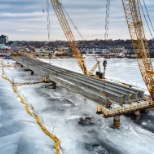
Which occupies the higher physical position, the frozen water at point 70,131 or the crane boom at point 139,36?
the crane boom at point 139,36

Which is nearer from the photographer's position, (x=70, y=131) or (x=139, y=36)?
(x=70, y=131)

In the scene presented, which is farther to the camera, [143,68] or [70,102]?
[143,68]

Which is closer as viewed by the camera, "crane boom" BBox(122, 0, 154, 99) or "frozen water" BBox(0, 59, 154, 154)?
"frozen water" BBox(0, 59, 154, 154)

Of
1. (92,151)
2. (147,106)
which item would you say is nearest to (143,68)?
(147,106)

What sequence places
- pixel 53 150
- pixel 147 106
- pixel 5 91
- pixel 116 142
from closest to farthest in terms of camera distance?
1. pixel 53 150
2. pixel 116 142
3. pixel 147 106
4. pixel 5 91

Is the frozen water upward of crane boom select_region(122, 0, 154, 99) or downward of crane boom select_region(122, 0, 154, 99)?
downward

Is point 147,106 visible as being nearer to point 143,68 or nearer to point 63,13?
point 143,68

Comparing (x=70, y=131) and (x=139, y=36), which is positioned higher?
(x=139, y=36)

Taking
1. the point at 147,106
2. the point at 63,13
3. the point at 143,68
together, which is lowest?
the point at 147,106

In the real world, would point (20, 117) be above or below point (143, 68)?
below

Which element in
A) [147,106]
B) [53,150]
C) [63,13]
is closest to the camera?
[53,150]

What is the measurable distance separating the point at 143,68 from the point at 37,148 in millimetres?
17041

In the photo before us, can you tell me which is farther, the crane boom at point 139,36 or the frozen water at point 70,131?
the crane boom at point 139,36

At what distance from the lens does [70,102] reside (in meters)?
23.7
